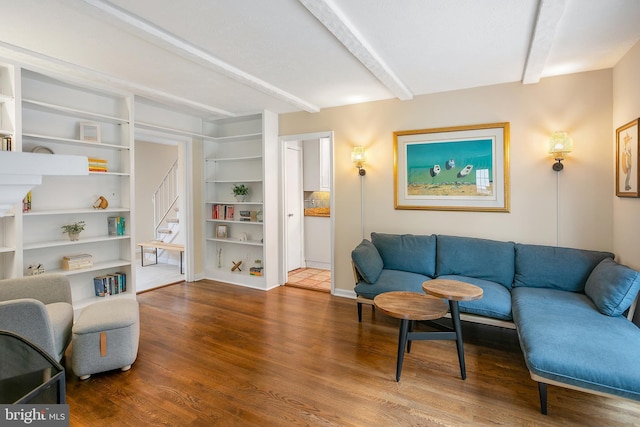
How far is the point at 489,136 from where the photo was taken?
361 cm

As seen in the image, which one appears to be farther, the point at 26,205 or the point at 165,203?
the point at 165,203

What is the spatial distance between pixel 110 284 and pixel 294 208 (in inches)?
117

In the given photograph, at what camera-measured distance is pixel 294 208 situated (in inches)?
231

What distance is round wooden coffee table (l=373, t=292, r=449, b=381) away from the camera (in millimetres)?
2387

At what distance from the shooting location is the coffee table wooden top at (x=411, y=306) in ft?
7.80

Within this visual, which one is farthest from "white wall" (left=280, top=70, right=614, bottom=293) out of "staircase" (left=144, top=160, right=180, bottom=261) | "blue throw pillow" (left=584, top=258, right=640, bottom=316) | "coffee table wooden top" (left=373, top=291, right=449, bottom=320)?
"staircase" (left=144, top=160, right=180, bottom=261)

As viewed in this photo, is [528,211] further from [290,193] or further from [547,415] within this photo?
[290,193]

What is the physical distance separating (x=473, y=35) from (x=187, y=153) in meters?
4.24

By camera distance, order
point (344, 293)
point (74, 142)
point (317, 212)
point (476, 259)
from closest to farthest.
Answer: point (476, 259)
point (74, 142)
point (344, 293)
point (317, 212)

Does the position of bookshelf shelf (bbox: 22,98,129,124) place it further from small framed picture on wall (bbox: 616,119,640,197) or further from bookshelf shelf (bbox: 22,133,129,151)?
small framed picture on wall (bbox: 616,119,640,197)

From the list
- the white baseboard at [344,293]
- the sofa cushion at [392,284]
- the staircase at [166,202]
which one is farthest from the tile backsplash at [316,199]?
the staircase at [166,202]

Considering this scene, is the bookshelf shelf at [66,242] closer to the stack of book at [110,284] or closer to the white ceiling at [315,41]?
the stack of book at [110,284]

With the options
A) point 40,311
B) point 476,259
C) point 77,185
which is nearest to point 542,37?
point 476,259

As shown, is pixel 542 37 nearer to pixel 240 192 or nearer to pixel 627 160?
pixel 627 160
